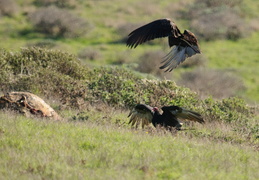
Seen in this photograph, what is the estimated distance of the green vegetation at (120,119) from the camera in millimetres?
7332

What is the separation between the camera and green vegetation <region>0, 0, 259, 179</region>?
7.33 m

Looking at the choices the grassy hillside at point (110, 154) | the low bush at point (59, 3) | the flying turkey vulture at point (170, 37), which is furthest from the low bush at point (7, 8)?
the grassy hillside at point (110, 154)

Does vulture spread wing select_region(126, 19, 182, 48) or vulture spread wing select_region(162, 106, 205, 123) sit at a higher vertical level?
vulture spread wing select_region(126, 19, 182, 48)

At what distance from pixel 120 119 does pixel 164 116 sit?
1.82m

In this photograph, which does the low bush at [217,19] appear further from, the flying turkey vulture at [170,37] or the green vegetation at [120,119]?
the flying turkey vulture at [170,37]

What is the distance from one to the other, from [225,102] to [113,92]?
3.52 meters

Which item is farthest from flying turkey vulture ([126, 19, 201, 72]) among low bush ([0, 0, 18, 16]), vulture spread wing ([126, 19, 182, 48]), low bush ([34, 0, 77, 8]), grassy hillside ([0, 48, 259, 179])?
low bush ([34, 0, 77, 8])

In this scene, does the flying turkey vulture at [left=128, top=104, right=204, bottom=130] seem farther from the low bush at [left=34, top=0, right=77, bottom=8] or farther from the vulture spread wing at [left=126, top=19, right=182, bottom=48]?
the low bush at [left=34, top=0, right=77, bottom=8]

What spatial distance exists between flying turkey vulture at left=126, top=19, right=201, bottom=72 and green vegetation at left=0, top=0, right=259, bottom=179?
183 centimetres

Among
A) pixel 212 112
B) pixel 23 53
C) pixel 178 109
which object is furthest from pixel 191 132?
pixel 23 53

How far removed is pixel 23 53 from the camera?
16703 millimetres

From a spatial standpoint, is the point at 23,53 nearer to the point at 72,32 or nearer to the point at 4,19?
the point at 72,32

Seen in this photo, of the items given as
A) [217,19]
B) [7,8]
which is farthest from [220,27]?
[7,8]

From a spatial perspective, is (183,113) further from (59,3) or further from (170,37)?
(59,3)
